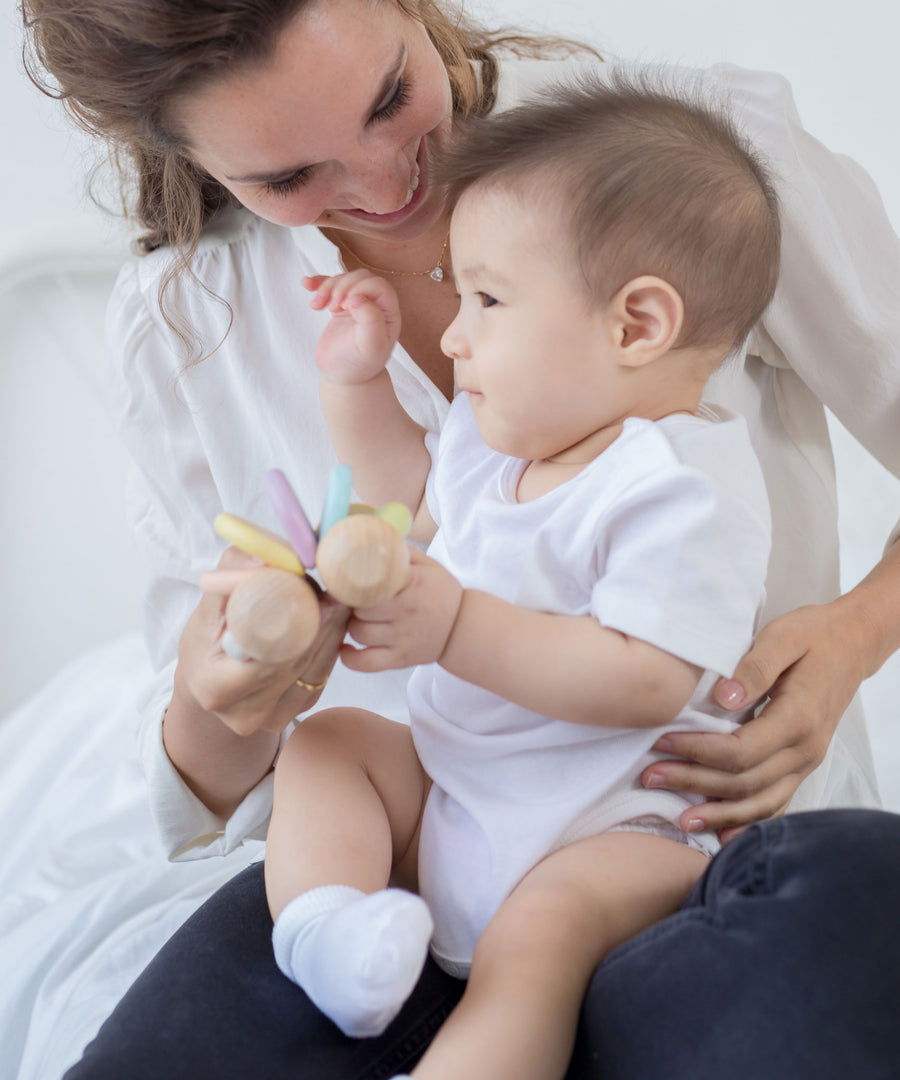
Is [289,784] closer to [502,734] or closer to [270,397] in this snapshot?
[502,734]

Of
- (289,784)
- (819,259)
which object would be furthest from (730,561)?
(819,259)

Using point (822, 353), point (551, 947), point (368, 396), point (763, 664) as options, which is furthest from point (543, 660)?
point (822, 353)

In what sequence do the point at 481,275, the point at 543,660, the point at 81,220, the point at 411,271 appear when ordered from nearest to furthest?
the point at 543,660
the point at 481,275
the point at 411,271
the point at 81,220

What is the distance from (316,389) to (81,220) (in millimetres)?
842

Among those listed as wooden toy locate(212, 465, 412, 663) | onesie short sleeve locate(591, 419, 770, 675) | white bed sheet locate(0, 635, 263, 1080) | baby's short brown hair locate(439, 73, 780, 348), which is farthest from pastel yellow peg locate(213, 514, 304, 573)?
white bed sheet locate(0, 635, 263, 1080)

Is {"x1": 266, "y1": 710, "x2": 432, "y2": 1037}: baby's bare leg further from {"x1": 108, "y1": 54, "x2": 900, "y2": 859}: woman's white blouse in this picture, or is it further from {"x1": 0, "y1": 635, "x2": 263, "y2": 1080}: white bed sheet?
{"x1": 0, "y1": 635, "x2": 263, "y2": 1080}: white bed sheet

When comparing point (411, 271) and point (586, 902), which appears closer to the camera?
point (586, 902)

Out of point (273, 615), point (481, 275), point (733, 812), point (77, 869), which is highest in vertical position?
point (481, 275)

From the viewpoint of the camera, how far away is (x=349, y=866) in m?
0.81

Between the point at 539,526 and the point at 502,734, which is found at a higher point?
the point at 539,526

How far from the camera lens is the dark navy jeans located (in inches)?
24.8

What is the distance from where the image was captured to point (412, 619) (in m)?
0.73

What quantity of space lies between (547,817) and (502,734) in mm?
81

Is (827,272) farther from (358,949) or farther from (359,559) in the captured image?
(358,949)
